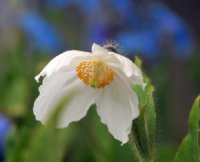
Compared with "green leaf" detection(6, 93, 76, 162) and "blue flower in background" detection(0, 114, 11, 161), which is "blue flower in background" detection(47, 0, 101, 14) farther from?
"green leaf" detection(6, 93, 76, 162)

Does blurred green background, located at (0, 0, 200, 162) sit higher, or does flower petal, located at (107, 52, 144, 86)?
flower petal, located at (107, 52, 144, 86)

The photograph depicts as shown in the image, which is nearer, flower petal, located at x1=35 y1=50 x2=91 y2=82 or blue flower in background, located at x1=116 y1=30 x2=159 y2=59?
flower petal, located at x1=35 y1=50 x2=91 y2=82

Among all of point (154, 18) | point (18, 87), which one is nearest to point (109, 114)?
point (18, 87)

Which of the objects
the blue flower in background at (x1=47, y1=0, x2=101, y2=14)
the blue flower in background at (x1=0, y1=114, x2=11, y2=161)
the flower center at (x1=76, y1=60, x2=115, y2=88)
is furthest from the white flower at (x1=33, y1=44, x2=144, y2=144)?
the blue flower in background at (x1=47, y1=0, x2=101, y2=14)

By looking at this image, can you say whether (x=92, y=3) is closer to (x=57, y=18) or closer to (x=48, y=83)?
(x=57, y=18)

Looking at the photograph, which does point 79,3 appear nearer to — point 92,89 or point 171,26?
point 171,26

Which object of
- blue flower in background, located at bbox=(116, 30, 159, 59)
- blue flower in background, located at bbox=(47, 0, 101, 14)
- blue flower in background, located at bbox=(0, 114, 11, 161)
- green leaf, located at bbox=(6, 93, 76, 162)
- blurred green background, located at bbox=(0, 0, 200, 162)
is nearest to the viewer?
green leaf, located at bbox=(6, 93, 76, 162)

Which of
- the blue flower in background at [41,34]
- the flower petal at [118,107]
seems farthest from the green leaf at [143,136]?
the blue flower in background at [41,34]
